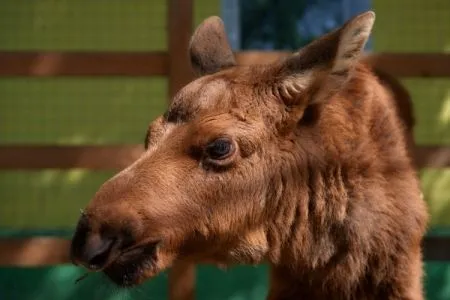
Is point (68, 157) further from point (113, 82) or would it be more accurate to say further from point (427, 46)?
point (427, 46)

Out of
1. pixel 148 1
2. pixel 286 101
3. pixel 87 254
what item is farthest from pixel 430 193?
pixel 87 254

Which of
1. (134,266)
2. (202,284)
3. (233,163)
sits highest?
(233,163)

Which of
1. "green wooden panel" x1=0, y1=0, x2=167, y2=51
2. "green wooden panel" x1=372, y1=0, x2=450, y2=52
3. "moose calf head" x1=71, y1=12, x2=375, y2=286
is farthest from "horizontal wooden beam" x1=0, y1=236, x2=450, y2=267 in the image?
"green wooden panel" x1=372, y1=0, x2=450, y2=52

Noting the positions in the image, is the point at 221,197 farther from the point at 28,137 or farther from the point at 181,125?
the point at 28,137

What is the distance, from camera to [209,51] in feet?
14.1

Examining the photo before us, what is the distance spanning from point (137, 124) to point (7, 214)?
59.7 inches

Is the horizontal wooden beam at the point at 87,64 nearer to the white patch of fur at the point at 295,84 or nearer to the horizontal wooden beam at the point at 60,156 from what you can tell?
the horizontal wooden beam at the point at 60,156

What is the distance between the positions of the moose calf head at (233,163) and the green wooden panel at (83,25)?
216 inches

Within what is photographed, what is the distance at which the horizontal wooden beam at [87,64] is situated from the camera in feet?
18.4

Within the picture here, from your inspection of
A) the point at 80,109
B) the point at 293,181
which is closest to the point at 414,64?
the point at 293,181

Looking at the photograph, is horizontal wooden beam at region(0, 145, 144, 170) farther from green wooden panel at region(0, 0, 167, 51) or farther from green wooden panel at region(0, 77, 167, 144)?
green wooden panel at region(0, 0, 167, 51)

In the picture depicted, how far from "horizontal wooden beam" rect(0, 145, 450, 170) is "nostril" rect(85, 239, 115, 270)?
2.28 meters

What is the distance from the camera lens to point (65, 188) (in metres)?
9.29

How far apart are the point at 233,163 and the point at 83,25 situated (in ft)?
19.7
